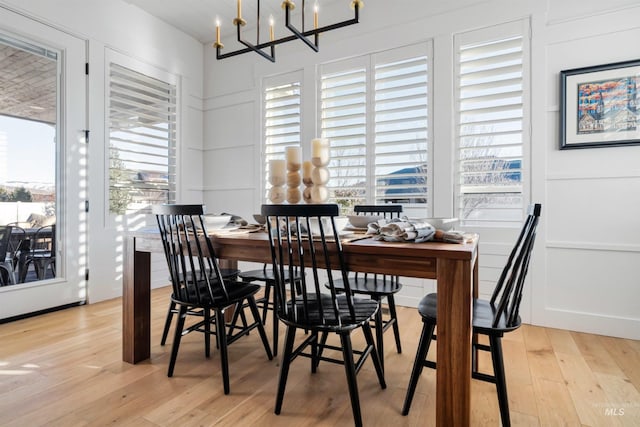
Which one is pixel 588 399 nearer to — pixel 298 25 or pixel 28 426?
pixel 28 426

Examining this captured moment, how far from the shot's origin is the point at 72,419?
5.04ft

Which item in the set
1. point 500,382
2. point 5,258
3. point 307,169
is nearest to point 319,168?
point 307,169

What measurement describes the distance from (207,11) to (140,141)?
1.51 meters

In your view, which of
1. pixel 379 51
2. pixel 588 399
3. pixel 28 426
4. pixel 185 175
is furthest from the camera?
pixel 185 175

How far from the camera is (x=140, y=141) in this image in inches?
147

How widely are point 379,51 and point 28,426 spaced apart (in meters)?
3.44

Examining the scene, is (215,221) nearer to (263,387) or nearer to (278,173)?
(278,173)

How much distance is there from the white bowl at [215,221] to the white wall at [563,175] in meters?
1.78

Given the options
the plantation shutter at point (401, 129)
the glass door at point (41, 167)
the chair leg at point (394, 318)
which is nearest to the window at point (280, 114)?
the plantation shutter at point (401, 129)

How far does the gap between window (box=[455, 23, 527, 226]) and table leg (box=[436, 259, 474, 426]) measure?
1777 mm

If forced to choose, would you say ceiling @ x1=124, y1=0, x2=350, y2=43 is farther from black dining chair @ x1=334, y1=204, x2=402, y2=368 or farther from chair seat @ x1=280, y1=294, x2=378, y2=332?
chair seat @ x1=280, y1=294, x2=378, y2=332

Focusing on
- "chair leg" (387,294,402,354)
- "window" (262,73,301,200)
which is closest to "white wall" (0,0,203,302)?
"window" (262,73,301,200)

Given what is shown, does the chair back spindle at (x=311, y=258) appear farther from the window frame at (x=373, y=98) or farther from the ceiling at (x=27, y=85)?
the ceiling at (x=27, y=85)

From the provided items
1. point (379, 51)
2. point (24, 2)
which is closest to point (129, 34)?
point (24, 2)
